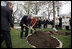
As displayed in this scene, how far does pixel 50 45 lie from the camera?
6.48 metres

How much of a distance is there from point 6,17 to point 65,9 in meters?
18.3

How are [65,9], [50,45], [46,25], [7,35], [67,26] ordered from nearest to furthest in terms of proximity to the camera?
[7,35], [50,45], [67,26], [46,25], [65,9]

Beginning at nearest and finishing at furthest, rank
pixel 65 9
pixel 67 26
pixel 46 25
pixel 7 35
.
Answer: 1. pixel 7 35
2. pixel 67 26
3. pixel 46 25
4. pixel 65 9

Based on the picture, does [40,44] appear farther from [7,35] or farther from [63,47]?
[7,35]

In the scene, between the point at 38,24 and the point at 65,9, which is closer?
the point at 38,24

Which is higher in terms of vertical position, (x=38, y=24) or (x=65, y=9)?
(x=65, y=9)

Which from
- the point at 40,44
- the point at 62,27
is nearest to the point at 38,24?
the point at 62,27

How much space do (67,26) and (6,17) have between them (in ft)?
36.9

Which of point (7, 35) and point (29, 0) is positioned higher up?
point (29, 0)

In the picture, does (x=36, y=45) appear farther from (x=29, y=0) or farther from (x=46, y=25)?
(x=29, y=0)

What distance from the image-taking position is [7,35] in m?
5.10

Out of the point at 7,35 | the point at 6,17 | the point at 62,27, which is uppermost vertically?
the point at 6,17

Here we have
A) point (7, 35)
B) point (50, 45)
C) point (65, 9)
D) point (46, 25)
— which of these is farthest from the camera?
point (65, 9)

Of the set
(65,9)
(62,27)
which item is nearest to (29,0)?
(65,9)
